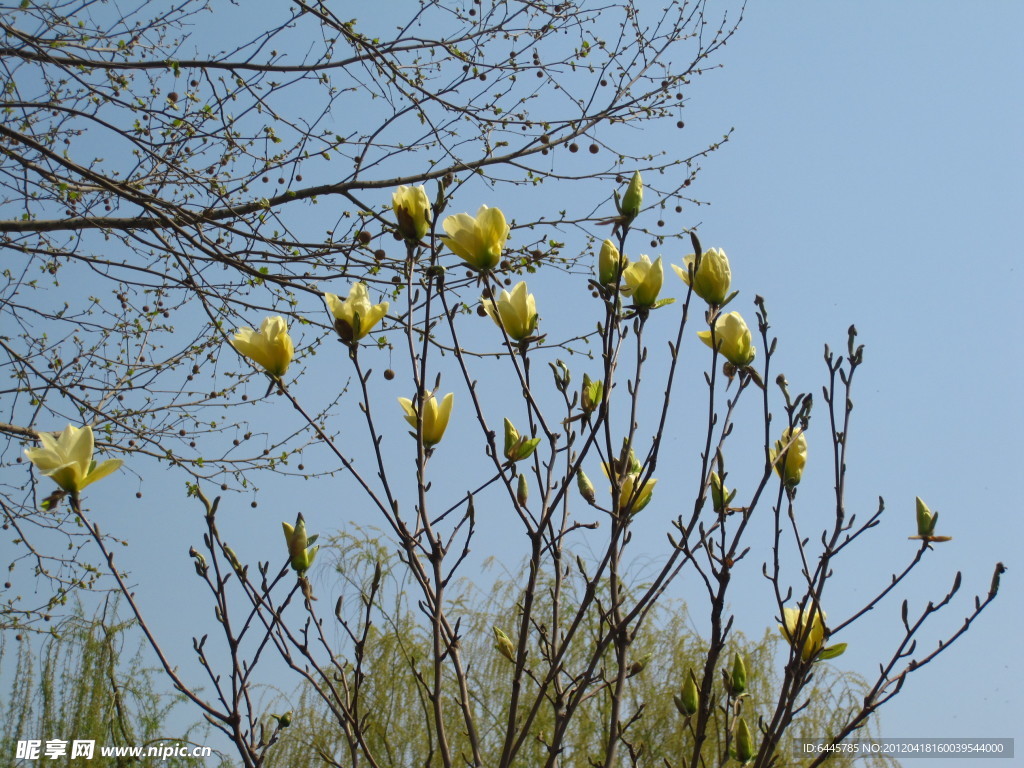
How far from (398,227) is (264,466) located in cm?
234

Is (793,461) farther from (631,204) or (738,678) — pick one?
(631,204)

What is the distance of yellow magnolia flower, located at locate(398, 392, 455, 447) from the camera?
1.24 meters

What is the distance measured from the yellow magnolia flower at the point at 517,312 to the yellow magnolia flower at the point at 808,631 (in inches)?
20.8

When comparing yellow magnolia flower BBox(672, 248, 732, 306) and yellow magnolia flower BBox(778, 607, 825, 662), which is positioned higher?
yellow magnolia flower BBox(672, 248, 732, 306)

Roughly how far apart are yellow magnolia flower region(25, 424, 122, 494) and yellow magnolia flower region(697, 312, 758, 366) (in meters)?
0.88

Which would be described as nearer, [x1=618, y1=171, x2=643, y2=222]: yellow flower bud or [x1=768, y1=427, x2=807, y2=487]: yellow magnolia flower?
[x1=618, y1=171, x2=643, y2=222]: yellow flower bud

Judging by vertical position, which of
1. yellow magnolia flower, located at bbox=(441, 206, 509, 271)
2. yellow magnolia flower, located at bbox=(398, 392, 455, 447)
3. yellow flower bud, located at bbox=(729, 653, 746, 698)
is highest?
yellow magnolia flower, located at bbox=(441, 206, 509, 271)

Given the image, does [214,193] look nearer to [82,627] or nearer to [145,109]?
[145,109]

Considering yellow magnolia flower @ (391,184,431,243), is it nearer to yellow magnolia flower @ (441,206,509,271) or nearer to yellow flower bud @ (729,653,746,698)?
yellow magnolia flower @ (441,206,509,271)

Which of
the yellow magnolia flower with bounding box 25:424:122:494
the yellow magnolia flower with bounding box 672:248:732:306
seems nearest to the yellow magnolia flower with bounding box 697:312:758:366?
the yellow magnolia flower with bounding box 672:248:732:306

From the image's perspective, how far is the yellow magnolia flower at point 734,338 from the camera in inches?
49.5

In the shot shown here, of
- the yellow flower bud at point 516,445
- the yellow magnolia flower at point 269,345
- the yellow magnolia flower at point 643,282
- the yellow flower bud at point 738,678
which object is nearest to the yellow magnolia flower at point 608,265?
the yellow magnolia flower at point 643,282

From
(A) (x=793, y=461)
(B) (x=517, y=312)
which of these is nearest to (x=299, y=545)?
(B) (x=517, y=312)

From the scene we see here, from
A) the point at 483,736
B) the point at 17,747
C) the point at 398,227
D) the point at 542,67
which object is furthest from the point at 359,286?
the point at 17,747
